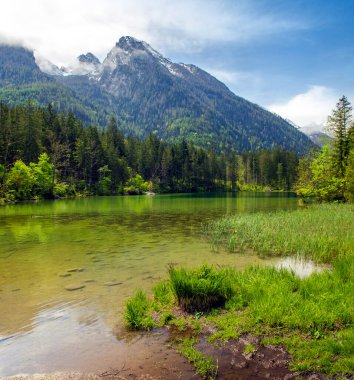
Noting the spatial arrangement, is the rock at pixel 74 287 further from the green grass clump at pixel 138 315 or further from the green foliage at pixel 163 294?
the green grass clump at pixel 138 315

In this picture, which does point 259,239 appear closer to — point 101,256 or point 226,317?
point 101,256

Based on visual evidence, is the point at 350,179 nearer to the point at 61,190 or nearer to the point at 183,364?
the point at 183,364

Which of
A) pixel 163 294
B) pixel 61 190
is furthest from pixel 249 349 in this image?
pixel 61 190

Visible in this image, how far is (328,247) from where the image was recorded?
61.5 ft

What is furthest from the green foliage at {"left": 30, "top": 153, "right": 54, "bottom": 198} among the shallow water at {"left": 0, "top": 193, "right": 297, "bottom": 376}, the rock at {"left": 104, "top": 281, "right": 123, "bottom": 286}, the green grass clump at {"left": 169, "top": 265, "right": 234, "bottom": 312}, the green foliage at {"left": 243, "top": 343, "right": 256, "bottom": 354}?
the green foliage at {"left": 243, "top": 343, "right": 256, "bottom": 354}

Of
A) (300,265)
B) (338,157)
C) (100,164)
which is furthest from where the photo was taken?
(100,164)

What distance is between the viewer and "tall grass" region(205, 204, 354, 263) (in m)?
18.7

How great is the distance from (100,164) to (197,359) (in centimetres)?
11550

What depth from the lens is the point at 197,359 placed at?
7441 mm

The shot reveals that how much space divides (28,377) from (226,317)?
16.7 ft

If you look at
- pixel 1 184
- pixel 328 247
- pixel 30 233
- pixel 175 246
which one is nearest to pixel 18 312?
pixel 175 246

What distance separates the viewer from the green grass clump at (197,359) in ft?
22.9

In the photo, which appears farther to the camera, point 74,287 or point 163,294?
point 74,287

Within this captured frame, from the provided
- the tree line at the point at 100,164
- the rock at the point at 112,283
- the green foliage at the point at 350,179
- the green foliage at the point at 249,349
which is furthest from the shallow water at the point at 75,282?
the tree line at the point at 100,164
